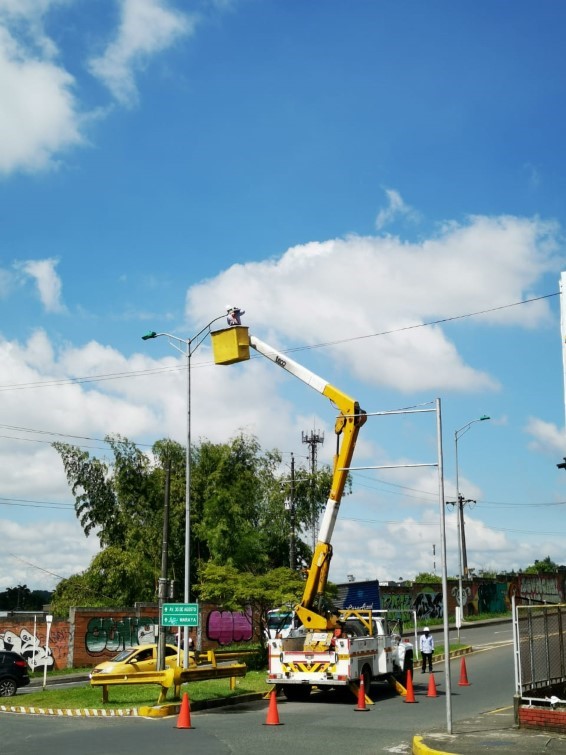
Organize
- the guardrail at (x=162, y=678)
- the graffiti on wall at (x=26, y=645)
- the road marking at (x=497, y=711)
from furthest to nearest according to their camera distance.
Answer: the graffiti on wall at (x=26, y=645) < the guardrail at (x=162, y=678) < the road marking at (x=497, y=711)

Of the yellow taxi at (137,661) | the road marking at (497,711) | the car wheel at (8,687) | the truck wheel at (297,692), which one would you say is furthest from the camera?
the yellow taxi at (137,661)

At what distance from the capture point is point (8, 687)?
2714cm

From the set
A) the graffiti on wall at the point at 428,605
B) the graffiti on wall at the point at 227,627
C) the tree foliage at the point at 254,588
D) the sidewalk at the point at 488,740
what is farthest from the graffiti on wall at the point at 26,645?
the graffiti on wall at the point at 428,605

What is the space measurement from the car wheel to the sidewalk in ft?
50.6

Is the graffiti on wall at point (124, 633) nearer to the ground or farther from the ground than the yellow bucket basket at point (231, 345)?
nearer to the ground

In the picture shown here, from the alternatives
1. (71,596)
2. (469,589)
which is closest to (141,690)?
(71,596)

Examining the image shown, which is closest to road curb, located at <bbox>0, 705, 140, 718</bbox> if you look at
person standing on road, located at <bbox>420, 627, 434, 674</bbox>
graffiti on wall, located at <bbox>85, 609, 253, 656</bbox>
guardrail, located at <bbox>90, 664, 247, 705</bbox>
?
guardrail, located at <bbox>90, 664, 247, 705</bbox>

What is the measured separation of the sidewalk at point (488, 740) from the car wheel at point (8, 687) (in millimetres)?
15433

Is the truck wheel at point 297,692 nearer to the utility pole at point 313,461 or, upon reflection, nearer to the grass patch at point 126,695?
the grass patch at point 126,695

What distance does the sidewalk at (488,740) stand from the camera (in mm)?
13828

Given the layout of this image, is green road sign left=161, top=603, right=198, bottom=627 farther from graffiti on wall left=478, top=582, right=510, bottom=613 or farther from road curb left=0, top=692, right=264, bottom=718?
graffiti on wall left=478, top=582, right=510, bottom=613

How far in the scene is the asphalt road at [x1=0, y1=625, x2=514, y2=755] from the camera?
605 inches

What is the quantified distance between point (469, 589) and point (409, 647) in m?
45.6

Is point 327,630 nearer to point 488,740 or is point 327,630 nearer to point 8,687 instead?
point 488,740
